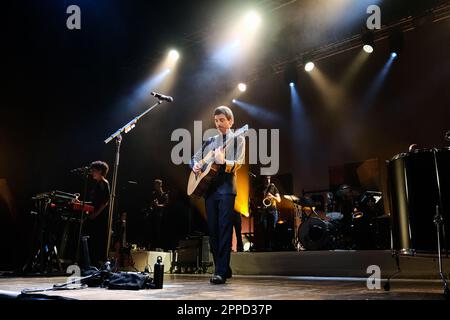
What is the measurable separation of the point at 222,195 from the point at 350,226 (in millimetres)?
5129

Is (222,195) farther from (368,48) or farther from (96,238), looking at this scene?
(368,48)

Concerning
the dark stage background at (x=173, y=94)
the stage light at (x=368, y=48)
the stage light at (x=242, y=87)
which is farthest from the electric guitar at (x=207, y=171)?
the stage light at (x=242, y=87)

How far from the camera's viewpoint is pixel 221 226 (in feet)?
12.8

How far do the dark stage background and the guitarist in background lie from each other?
4652mm

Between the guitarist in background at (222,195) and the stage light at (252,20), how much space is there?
245 inches

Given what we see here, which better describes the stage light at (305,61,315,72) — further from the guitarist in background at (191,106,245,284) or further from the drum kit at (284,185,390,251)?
the guitarist in background at (191,106,245,284)

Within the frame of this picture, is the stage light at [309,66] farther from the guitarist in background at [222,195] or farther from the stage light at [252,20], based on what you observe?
the guitarist in background at [222,195]

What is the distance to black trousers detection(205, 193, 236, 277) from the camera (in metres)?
3.87

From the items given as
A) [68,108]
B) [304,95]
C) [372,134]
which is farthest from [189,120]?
[372,134]

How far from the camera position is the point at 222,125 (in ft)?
13.4

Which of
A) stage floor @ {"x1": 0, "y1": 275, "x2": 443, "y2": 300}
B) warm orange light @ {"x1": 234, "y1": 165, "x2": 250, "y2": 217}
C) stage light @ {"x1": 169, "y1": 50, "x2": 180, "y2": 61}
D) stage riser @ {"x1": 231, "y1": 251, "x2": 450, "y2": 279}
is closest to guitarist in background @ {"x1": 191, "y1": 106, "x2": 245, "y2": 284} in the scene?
stage floor @ {"x1": 0, "y1": 275, "x2": 443, "y2": 300}

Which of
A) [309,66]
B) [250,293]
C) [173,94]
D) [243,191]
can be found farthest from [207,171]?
[243,191]

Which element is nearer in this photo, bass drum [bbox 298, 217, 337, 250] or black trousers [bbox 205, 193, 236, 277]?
black trousers [bbox 205, 193, 236, 277]

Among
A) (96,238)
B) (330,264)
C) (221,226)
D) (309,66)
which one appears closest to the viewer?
(221,226)
